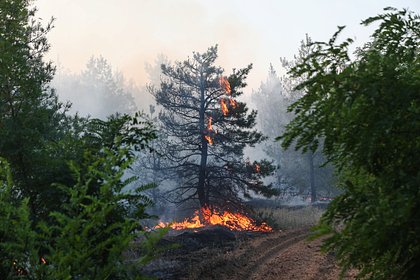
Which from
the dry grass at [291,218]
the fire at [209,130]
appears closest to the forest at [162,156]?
the dry grass at [291,218]

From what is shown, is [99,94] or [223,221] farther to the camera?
[99,94]

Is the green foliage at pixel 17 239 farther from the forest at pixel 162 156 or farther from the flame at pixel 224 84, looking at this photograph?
the flame at pixel 224 84

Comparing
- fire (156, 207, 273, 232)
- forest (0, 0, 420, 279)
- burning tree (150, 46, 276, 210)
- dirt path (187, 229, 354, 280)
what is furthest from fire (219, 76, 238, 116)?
forest (0, 0, 420, 279)

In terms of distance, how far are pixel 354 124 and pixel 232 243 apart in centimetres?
1345

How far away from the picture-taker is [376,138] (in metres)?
3.51

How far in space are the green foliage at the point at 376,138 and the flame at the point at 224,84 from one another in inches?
715

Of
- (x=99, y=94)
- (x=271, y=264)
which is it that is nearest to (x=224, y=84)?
(x=271, y=264)

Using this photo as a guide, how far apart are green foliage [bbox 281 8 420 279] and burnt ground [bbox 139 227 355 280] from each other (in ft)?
18.7

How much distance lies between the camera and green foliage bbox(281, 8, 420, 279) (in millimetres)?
3371

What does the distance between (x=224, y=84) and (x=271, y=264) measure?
12.2 metres

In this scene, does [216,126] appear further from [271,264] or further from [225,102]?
[271,264]

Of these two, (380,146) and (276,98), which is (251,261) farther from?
(276,98)

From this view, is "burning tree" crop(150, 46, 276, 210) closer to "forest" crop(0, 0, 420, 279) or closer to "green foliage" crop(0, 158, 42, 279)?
"forest" crop(0, 0, 420, 279)

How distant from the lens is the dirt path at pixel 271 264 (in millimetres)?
11477
